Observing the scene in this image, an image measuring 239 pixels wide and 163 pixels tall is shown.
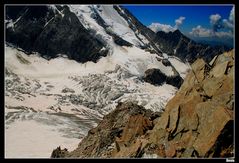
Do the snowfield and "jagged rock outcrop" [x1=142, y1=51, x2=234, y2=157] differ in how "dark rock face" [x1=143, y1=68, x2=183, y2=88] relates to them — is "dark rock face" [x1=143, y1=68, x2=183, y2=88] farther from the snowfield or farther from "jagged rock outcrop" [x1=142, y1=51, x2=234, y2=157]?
"jagged rock outcrop" [x1=142, y1=51, x2=234, y2=157]

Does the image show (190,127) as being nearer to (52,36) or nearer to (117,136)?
(117,136)

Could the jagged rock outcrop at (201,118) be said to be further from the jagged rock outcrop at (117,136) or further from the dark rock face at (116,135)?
the dark rock face at (116,135)

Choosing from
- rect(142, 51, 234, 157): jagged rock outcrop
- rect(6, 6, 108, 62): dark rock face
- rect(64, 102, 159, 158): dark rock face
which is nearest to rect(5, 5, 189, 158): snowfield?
rect(6, 6, 108, 62): dark rock face

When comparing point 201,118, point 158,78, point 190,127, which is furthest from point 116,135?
point 158,78

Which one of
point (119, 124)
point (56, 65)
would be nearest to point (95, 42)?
point (56, 65)

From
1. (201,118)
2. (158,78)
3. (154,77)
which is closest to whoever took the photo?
(201,118)

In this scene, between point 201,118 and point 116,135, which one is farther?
point 116,135

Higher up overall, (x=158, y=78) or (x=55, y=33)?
(x=55, y=33)

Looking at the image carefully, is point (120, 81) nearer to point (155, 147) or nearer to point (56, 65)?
point (56, 65)
